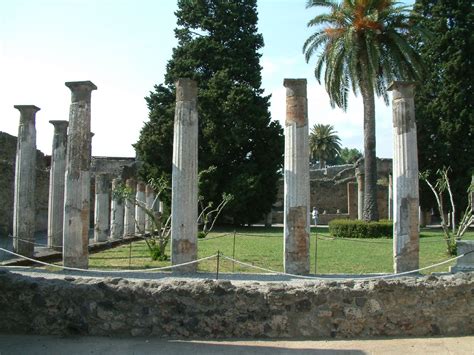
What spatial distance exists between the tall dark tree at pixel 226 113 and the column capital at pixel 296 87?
53.0 ft

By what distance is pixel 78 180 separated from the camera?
9906 mm

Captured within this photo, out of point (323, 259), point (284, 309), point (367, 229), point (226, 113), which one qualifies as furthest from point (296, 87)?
point (226, 113)

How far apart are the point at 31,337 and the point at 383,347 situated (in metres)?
4.45

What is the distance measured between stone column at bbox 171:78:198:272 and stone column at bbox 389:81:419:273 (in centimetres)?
383

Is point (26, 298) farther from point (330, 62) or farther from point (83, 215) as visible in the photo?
point (330, 62)

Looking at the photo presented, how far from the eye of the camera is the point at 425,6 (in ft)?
92.2

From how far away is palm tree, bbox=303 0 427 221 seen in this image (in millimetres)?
19359

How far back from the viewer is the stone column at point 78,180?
31.6ft

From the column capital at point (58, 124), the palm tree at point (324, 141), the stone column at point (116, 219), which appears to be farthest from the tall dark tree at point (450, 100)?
the palm tree at point (324, 141)

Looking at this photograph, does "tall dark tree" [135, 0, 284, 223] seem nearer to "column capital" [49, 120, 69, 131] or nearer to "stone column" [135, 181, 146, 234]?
"stone column" [135, 181, 146, 234]

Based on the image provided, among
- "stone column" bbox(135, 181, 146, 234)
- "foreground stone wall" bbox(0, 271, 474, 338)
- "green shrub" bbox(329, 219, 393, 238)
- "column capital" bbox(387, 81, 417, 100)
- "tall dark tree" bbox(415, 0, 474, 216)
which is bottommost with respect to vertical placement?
"foreground stone wall" bbox(0, 271, 474, 338)

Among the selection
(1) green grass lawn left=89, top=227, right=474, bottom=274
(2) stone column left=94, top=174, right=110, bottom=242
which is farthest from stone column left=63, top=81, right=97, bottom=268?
(2) stone column left=94, top=174, right=110, bottom=242

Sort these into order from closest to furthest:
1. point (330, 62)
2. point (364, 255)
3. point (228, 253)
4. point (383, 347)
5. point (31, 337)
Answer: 1. point (383, 347)
2. point (31, 337)
3. point (364, 255)
4. point (228, 253)
5. point (330, 62)

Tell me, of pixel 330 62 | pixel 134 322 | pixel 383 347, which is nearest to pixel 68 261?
pixel 134 322
